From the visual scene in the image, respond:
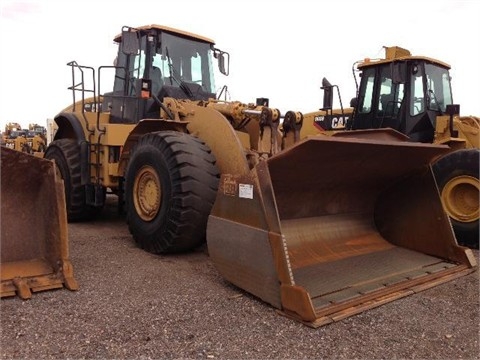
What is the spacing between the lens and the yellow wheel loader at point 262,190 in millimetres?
3512

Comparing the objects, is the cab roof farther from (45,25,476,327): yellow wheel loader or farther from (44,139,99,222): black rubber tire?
(44,139,99,222): black rubber tire

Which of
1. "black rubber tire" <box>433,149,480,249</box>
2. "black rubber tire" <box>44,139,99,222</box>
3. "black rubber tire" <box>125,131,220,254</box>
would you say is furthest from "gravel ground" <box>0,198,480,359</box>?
"black rubber tire" <box>44,139,99,222</box>

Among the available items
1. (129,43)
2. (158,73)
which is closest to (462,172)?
(158,73)

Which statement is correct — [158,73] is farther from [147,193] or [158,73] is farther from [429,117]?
[429,117]

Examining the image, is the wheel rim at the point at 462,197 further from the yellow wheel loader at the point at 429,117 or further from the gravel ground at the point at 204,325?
the gravel ground at the point at 204,325

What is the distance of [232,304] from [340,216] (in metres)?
1.87

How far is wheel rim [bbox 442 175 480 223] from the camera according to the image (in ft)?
19.1

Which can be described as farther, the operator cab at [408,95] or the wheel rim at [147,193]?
the operator cab at [408,95]

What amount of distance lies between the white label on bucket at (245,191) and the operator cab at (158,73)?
2.72 meters

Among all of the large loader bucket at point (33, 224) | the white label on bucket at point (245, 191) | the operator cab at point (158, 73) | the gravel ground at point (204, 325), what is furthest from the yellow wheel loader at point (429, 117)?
the large loader bucket at point (33, 224)

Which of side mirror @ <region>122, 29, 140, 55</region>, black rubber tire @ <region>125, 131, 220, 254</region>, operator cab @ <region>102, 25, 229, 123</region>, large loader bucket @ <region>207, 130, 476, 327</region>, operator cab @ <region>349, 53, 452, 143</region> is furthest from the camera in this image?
operator cab @ <region>349, 53, 452, 143</region>

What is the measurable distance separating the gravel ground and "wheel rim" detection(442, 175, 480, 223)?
6.19ft

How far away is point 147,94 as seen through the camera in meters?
5.98

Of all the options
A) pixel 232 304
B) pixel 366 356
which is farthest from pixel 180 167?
pixel 366 356
